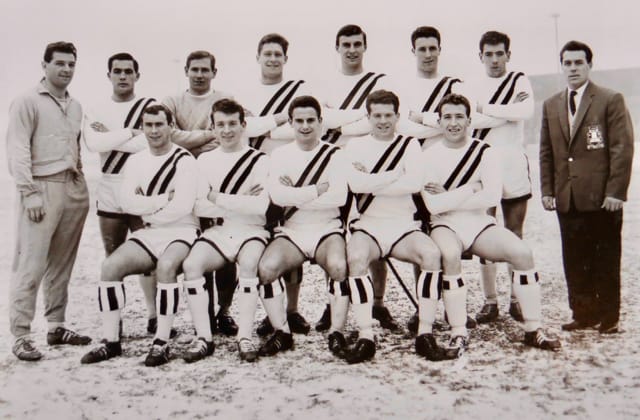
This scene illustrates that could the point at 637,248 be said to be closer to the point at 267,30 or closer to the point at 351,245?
the point at 351,245

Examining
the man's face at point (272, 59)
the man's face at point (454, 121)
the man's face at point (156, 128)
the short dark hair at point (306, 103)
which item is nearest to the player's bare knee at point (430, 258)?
the man's face at point (454, 121)

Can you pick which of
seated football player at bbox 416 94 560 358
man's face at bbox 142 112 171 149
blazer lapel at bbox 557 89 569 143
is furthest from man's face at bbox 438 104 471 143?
man's face at bbox 142 112 171 149

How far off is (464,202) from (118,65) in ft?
7.94

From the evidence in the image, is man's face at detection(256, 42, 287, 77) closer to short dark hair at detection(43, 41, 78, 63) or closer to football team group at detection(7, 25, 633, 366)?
football team group at detection(7, 25, 633, 366)

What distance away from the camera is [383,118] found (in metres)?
3.77

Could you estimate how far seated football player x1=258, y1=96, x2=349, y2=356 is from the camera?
3.63 meters

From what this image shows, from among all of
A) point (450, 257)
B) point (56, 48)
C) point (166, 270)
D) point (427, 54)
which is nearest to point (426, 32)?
point (427, 54)

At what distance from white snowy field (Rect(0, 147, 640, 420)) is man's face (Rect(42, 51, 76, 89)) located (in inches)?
67.0

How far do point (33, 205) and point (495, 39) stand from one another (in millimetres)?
3140

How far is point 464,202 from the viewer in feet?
12.2

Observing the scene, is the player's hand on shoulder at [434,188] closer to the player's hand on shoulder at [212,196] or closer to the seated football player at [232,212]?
the seated football player at [232,212]

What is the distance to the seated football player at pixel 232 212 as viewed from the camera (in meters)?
3.63

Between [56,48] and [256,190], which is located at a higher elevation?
[56,48]

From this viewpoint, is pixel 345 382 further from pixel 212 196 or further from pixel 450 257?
pixel 212 196
